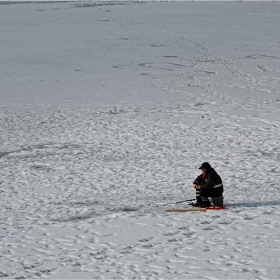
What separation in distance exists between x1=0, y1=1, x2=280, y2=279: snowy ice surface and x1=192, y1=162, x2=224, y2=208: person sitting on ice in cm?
25

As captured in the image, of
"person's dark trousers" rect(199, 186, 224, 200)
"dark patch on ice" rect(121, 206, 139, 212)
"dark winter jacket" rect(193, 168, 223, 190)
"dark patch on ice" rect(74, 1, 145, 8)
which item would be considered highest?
"dark patch on ice" rect(74, 1, 145, 8)

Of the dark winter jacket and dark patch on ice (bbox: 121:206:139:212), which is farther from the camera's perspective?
dark patch on ice (bbox: 121:206:139:212)

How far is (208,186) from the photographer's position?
743cm

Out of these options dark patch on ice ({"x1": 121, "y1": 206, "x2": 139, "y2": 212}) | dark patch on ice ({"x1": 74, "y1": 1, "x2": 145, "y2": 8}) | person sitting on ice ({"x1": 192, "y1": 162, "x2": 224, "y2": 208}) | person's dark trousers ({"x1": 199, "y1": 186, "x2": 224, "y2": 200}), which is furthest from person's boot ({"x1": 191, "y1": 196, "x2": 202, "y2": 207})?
dark patch on ice ({"x1": 74, "y1": 1, "x2": 145, "y2": 8})

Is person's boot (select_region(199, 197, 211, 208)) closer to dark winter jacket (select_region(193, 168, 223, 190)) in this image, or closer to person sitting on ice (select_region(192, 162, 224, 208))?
person sitting on ice (select_region(192, 162, 224, 208))

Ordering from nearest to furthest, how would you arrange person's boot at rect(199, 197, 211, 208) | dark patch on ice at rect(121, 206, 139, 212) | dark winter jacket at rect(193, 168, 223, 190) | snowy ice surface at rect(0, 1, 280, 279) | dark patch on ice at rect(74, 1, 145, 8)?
snowy ice surface at rect(0, 1, 280, 279)
dark winter jacket at rect(193, 168, 223, 190)
person's boot at rect(199, 197, 211, 208)
dark patch on ice at rect(121, 206, 139, 212)
dark patch on ice at rect(74, 1, 145, 8)

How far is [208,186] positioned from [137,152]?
345 centimetres

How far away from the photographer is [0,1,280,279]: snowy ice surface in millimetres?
6312

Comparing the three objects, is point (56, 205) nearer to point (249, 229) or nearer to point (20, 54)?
point (249, 229)

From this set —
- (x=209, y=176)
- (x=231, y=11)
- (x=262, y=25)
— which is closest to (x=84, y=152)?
(x=209, y=176)

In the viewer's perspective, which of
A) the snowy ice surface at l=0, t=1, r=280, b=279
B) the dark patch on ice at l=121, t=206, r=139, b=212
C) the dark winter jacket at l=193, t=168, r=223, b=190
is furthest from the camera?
the dark patch on ice at l=121, t=206, r=139, b=212

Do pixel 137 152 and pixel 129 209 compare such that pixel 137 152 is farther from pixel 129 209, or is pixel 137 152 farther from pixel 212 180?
pixel 212 180

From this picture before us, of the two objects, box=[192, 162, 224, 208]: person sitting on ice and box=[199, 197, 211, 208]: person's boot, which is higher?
box=[192, 162, 224, 208]: person sitting on ice

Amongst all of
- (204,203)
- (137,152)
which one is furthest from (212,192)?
(137,152)
